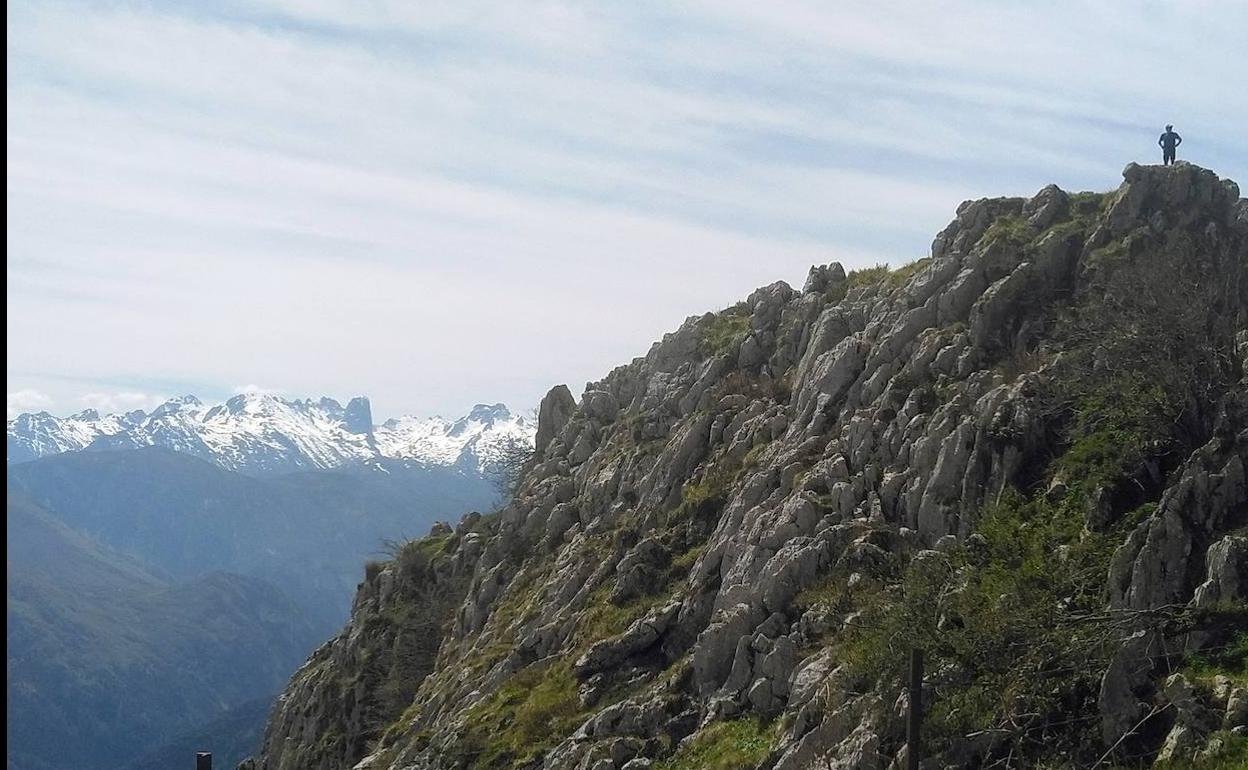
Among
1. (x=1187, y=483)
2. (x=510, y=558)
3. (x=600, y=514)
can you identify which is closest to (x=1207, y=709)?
(x=1187, y=483)

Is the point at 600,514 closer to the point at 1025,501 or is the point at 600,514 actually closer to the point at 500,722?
the point at 500,722

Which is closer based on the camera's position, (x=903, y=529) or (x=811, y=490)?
(x=903, y=529)

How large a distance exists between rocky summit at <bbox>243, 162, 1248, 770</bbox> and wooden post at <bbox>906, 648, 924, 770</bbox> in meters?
1.10

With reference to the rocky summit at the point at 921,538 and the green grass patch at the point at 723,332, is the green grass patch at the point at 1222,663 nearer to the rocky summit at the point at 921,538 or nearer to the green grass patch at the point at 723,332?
the rocky summit at the point at 921,538

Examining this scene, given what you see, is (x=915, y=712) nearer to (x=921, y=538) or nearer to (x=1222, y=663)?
(x=1222, y=663)

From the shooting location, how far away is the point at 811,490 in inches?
1881

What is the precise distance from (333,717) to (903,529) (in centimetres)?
4545

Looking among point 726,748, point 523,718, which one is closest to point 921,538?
point 726,748

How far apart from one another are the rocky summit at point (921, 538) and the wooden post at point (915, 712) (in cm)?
110

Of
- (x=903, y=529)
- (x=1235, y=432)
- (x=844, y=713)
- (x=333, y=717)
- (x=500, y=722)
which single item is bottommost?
(x=333, y=717)

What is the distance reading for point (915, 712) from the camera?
31422 millimetres

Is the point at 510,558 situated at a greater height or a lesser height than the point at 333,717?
greater

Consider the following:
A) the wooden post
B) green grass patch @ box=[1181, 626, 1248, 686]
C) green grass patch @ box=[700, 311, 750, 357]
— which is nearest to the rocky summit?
green grass patch @ box=[1181, 626, 1248, 686]

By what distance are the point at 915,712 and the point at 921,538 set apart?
12.0 m
